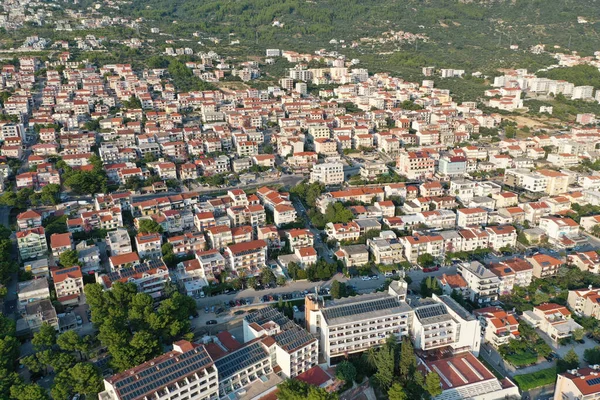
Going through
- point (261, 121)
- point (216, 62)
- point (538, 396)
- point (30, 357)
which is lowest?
point (538, 396)

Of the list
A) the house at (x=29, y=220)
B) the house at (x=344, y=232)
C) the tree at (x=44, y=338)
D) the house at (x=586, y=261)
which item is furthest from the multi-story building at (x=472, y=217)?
the house at (x=29, y=220)

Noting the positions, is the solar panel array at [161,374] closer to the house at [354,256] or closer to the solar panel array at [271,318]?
the solar panel array at [271,318]

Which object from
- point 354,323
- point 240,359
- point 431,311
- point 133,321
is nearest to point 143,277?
point 133,321

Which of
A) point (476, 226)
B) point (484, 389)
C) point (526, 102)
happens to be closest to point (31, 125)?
point (476, 226)

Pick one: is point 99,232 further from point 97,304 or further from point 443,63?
point 443,63

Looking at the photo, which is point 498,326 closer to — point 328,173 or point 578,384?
point 578,384

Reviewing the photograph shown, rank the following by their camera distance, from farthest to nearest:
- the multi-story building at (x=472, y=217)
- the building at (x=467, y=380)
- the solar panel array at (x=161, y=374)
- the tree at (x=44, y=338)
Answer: the multi-story building at (x=472, y=217)
the tree at (x=44, y=338)
the building at (x=467, y=380)
the solar panel array at (x=161, y=374)

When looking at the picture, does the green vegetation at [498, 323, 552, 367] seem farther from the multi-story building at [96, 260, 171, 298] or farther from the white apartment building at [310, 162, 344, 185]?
the white apartment building at [310, 162, 344, 185]
